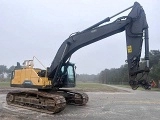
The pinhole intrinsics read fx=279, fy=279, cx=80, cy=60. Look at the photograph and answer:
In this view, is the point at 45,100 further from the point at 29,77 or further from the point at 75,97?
the point at 75,97

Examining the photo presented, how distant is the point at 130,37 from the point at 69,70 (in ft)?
16.5

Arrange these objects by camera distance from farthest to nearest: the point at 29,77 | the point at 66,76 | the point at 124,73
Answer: the point at 124,73 < the point at 66,76 < the point at 29,77

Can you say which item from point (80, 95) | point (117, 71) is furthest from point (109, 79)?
point (80, 95)

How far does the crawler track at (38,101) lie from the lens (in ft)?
43.4

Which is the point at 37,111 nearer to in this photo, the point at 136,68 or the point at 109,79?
the point at 136,68

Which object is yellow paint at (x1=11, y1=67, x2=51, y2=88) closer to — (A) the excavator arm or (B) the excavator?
(B) the excavator

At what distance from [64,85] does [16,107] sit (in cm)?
285

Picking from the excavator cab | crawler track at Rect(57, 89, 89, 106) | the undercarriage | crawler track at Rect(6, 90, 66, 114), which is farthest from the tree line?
crawler track at Rect(6, 90, 66, 114)

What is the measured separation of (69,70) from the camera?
15922 millimetres

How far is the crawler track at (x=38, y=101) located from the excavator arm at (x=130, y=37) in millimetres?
1643

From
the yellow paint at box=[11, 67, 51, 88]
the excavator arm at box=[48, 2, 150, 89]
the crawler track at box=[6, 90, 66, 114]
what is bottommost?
the crawler track at box=[6, 90, 66, 114]

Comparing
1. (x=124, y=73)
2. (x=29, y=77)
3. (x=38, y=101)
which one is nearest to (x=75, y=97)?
(x=38, y=101)

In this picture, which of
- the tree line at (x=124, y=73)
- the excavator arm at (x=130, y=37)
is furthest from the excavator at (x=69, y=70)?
the tree line at (x=124, y=73)

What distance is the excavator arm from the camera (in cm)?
1139
